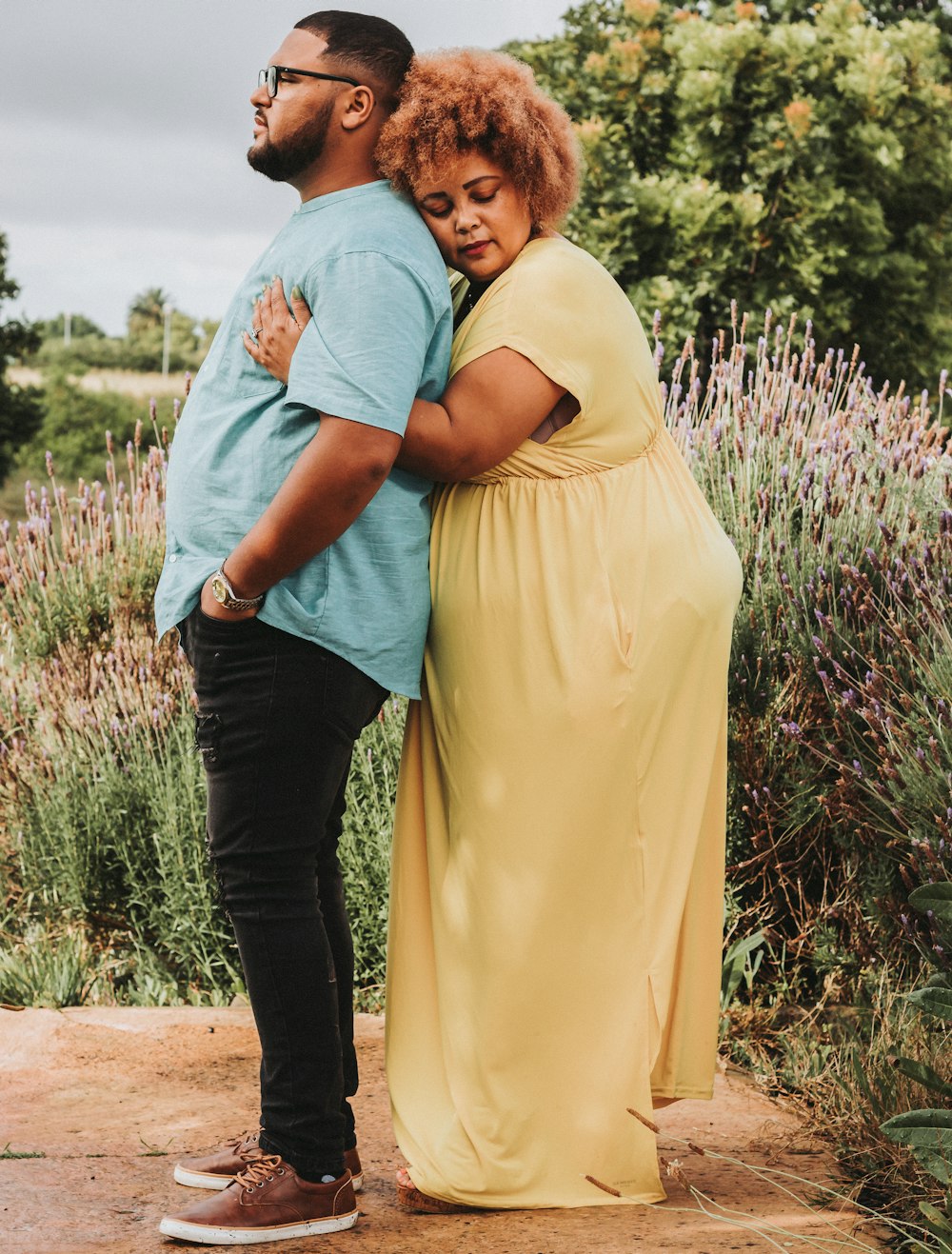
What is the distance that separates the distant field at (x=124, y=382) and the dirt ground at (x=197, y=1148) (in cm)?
2713

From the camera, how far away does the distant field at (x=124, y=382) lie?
3141 cm

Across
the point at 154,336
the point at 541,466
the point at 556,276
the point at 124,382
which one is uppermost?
the point at 154,336

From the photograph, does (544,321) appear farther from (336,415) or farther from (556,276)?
(336,415)

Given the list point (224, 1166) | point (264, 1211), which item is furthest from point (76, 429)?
point (264, 1211)

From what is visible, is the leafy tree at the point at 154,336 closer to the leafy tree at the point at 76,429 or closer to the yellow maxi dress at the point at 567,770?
the leafy tree at the point at 76,429

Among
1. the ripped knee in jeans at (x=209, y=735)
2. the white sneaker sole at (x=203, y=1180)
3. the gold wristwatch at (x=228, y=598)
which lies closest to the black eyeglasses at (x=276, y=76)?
the gold wristwatch at (x=228, y=598)

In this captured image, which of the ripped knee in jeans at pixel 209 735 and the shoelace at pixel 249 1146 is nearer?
the ripped knee in jeans at pixel 209 735

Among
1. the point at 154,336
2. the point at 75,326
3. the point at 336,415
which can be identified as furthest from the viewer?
the point at 75,326

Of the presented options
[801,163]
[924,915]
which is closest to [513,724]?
[924,915]

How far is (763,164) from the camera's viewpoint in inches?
475

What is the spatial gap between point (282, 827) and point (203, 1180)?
0.80 m

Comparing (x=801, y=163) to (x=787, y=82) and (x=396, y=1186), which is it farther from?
(x=396, y=1186)

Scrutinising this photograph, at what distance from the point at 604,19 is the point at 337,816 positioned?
1314cm

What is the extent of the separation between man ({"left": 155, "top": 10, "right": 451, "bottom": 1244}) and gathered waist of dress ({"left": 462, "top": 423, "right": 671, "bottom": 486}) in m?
0.16
